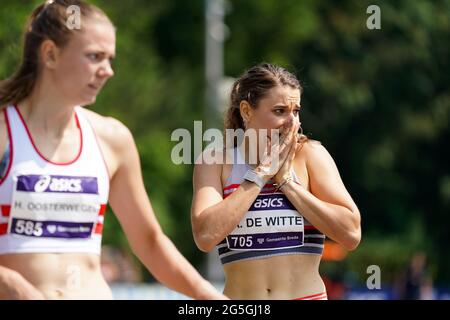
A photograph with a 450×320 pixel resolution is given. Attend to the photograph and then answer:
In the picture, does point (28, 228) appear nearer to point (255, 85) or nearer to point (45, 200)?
point (45, 200)

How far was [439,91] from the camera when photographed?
35719mm

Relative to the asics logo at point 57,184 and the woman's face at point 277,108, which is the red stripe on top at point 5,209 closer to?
the asics logo at point 57,184

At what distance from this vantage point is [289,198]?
5.74 m

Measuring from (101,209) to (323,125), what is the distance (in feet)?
105

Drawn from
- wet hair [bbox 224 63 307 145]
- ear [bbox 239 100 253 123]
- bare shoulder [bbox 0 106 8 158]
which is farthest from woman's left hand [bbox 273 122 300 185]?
bare shoulder [bbox 0 106 8 158]

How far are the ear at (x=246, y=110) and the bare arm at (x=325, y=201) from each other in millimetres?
306

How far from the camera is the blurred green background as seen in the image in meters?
34.9

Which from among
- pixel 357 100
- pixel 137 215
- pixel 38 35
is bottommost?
pixel 137 215

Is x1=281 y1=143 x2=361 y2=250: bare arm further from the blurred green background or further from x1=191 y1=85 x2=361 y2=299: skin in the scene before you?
the blurred green background

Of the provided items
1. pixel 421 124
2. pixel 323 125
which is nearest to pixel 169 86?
pixel 323 125

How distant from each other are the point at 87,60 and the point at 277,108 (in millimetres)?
1101

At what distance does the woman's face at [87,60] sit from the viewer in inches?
202

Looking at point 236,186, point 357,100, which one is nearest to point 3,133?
point 236,186

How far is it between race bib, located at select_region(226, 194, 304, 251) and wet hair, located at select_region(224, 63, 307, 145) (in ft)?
1.23
